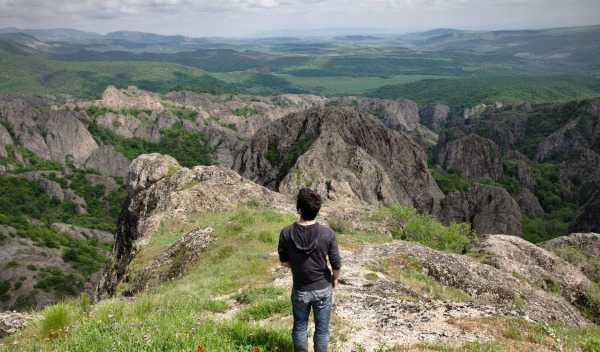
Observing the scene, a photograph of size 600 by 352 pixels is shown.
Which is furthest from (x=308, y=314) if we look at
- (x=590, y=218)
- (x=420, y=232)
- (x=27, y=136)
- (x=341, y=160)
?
(x=27, y=136)

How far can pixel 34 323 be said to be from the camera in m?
11.2

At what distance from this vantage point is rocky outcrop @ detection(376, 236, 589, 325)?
22594mm

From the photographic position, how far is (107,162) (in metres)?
197

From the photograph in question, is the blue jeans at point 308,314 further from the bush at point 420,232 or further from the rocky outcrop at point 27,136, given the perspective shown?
the rocky outcrop at point 27,136

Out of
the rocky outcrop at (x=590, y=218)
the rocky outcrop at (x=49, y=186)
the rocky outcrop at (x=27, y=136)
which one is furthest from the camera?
the rocky outcrop at (x=27, y=136)

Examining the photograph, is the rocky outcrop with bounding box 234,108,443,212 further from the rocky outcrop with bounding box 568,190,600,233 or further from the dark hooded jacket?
the dark hooded jacket

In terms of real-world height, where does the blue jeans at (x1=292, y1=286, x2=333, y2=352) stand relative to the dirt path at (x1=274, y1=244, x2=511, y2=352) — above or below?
above

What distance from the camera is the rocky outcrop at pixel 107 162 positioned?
639 feet

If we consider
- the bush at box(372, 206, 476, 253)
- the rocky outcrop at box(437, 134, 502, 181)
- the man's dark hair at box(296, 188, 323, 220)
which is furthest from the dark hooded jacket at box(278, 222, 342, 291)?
the rocky outcrop at box(437, 134, 502, 181)

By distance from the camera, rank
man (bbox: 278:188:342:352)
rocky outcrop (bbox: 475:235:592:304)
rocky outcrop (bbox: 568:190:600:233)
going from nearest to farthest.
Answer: man (bbox: 278:188:342:352), rocky outcrop (bbox: 475:235:592:304), rocky outcrop (bbox: 568:190:600:233)

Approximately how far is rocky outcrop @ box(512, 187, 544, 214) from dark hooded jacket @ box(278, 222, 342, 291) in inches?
5659

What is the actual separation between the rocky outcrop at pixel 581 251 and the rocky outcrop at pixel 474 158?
417ft

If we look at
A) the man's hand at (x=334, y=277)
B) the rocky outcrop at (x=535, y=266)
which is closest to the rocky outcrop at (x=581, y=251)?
the rocky outcrop at (x=535, y=266)

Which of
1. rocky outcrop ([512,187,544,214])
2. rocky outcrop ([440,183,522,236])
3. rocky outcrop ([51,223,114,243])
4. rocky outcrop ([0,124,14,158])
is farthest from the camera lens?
rocky outcrop ([0,124,14,158])
